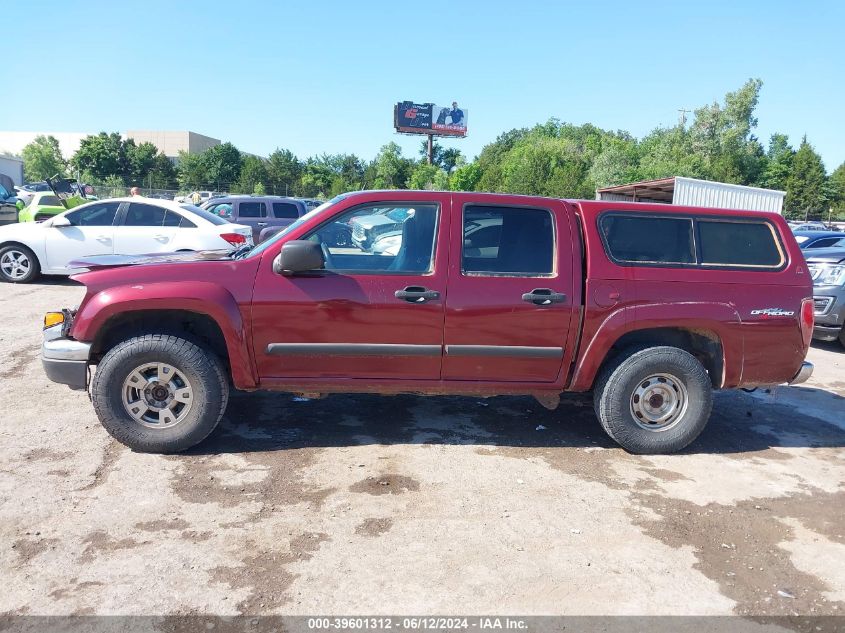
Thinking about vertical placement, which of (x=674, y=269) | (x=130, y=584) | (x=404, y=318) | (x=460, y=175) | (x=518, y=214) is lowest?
(x=130, y=584)

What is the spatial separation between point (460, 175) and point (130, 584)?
5119cm

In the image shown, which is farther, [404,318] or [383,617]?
[404,318]

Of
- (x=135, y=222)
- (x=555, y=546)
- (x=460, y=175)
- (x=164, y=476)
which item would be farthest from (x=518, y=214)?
(x=460, y=175)

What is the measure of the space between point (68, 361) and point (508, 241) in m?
3.20

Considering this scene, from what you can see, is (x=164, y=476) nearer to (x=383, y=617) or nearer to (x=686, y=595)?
(x=383, y=617)

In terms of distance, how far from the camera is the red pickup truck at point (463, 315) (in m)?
4.32

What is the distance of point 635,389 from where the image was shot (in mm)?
4676

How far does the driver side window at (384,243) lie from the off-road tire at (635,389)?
5.29ft

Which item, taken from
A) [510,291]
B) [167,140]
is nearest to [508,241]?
[510,291]

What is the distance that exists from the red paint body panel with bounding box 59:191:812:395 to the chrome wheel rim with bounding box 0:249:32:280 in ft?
27.1

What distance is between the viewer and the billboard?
226ft

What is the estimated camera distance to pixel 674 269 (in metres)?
4.65

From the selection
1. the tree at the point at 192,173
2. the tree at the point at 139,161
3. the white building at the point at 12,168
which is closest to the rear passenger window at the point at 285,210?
the white building at the point at 12,168

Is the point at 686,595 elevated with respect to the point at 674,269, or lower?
lower
